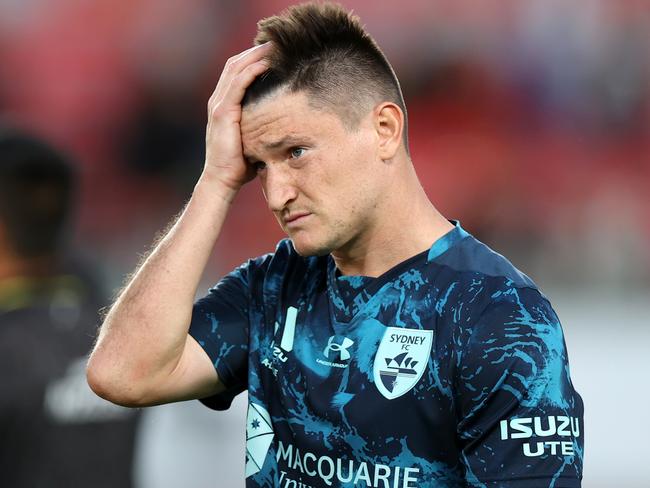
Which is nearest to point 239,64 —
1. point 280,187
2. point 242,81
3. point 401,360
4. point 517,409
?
point 242,81

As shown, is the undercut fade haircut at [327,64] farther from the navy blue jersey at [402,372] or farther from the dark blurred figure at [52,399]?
the dark blurred figure at [52,399]

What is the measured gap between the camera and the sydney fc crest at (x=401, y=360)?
225 cm

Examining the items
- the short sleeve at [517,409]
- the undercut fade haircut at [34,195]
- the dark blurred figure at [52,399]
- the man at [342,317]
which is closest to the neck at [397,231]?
the man at [342,317]

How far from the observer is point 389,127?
2480 mm

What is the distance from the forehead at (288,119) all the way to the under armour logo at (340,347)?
0.48 metres

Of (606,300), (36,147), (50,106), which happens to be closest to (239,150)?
(36,147)

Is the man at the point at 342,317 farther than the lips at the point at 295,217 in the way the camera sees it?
No

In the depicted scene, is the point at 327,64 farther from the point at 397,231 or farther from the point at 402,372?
the point at 402,372

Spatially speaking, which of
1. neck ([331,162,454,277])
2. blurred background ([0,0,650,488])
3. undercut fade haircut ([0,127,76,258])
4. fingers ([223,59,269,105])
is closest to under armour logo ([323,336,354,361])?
neck ([331,162,454,277])

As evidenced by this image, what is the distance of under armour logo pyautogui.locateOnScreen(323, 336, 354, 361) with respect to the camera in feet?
7.82

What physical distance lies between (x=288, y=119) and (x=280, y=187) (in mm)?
156

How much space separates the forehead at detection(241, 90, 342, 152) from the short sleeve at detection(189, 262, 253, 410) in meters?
0.43

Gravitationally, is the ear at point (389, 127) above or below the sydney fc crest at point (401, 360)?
above

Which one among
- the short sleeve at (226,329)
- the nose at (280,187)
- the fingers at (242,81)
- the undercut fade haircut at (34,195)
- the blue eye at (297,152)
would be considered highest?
the undercut fade haircut at (34,195)
